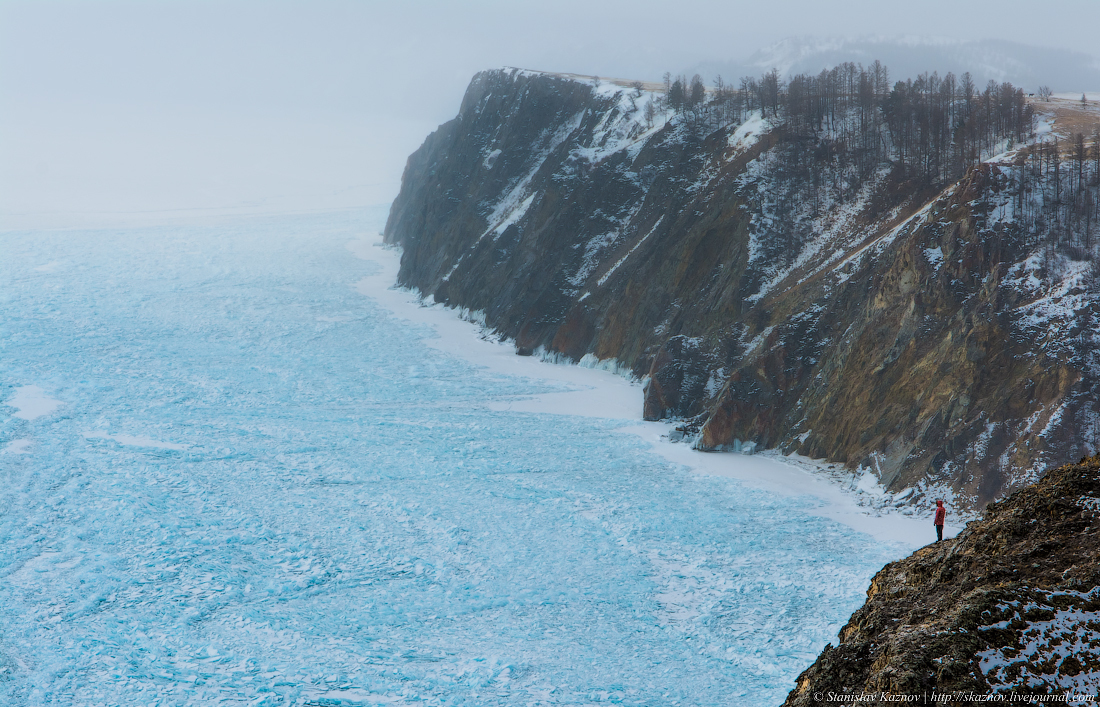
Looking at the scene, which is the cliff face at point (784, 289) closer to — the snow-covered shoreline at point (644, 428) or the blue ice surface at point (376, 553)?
the snow-covered shoreline at point (644, 428)

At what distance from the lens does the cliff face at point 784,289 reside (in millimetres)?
28078

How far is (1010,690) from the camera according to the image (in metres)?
7.44

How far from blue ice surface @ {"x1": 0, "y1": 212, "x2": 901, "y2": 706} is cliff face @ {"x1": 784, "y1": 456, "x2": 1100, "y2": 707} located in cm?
943

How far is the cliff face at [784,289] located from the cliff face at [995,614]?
18.7 metres

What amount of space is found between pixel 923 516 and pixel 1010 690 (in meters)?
21.3

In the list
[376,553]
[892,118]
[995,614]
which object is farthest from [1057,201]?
[376,553]

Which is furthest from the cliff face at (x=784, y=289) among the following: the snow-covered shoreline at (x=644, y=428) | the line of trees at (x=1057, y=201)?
the snow-covered shoreline at (x=644, y=428)

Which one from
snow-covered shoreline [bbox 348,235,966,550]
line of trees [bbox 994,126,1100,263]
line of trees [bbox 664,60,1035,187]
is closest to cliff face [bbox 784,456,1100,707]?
snow-covered shoreline [bbox 348,235,966,550]

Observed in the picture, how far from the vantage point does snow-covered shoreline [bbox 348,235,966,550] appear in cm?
2708

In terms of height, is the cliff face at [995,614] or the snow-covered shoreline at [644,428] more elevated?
the cliff face at [995,614]

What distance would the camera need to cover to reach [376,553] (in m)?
24.6

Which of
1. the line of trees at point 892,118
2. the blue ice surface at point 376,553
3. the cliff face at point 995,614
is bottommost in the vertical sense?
the blue ice surface at point 376,553

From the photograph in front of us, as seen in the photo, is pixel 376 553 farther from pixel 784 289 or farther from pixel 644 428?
pixel 784 289

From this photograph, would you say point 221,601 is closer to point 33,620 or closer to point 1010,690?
point 33,620
